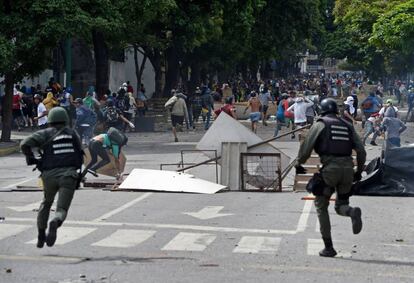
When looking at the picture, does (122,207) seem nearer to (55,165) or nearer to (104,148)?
(104,148)

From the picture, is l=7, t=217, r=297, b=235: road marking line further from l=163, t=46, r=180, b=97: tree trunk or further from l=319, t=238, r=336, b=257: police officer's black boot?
l=163, t=46, r=180, b=97: tree trunk

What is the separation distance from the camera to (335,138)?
1135cm

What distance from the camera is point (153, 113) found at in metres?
44.9

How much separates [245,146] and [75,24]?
11.3 m

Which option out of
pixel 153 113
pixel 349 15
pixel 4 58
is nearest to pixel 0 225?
pixel 4 58

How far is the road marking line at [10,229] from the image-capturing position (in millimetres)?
13288

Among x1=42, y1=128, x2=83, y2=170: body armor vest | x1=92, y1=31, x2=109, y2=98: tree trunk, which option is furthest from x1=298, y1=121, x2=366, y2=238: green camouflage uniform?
x1=92, y1=31, x2=109, y2=98: tree trunk

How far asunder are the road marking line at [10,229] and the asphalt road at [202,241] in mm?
13

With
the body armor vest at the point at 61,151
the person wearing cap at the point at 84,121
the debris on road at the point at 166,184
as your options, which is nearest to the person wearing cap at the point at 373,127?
the person wearing cap at the point at 84,121

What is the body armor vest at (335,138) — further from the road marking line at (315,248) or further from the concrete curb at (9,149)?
the concrete curb at (9,149)

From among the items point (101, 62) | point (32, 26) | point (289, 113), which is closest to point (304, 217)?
point (32, 26)

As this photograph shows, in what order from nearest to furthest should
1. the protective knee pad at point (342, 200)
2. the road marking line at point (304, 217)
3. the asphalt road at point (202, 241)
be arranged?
the asphalt road at point (202, 241) < the protective knee pad at point (342, 200) < the road marking line at point (304, 217)

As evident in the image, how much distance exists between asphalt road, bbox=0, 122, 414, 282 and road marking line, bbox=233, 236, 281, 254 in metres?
0.01

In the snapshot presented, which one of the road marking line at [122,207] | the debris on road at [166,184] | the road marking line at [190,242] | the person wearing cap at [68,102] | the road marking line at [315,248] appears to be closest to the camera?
the road marking line at [315,248]
